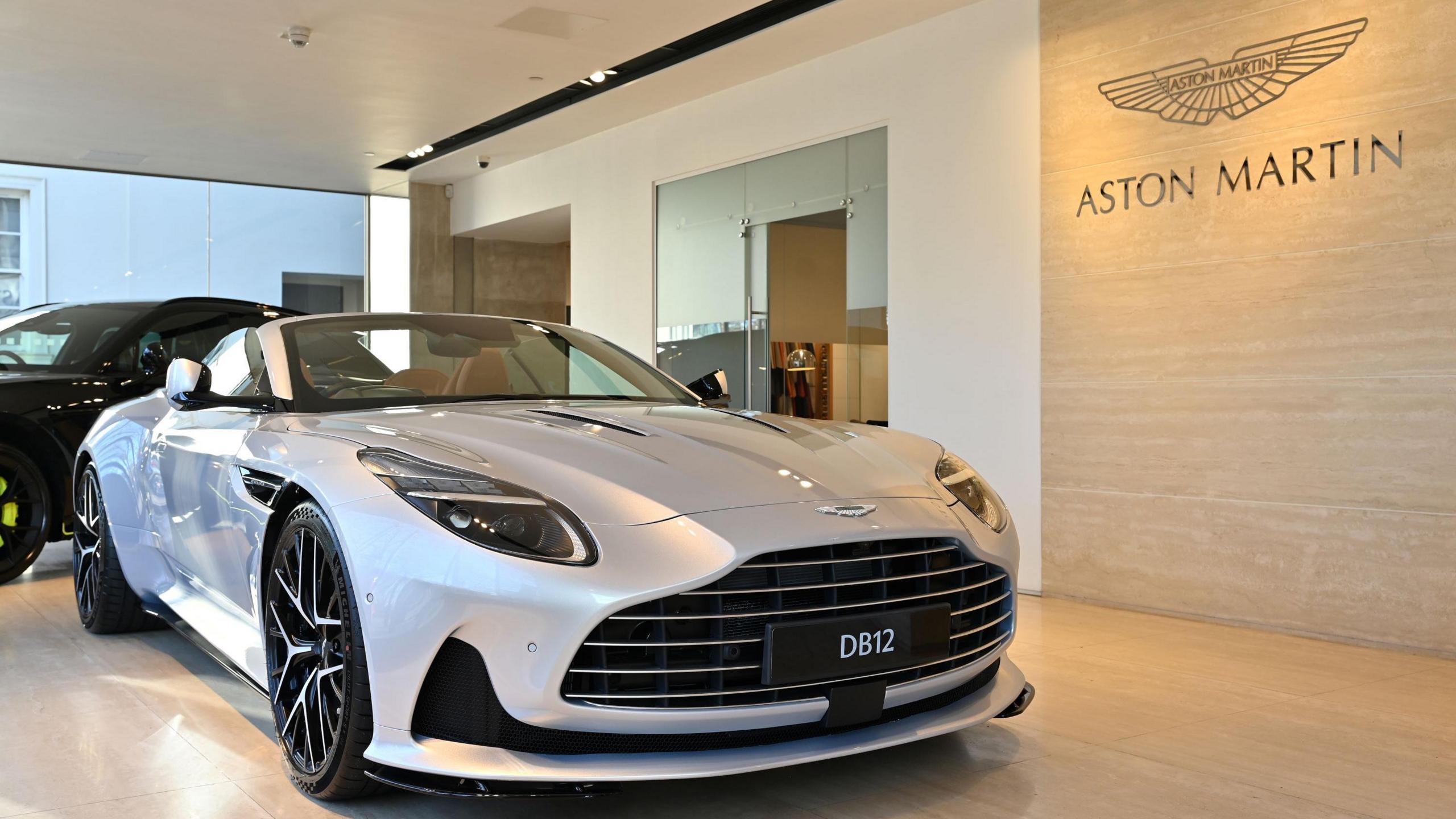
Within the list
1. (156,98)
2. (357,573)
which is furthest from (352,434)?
(156,98)

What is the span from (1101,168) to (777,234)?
7.94 ft

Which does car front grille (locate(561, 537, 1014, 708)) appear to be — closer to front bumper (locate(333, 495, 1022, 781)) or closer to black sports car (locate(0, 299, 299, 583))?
front bumper (locate(333, 495, 1022, 781))

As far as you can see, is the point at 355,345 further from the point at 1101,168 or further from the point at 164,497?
the point at 1101,168

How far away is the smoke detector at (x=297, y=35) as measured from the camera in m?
6.09

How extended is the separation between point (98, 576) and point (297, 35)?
3.58 metres

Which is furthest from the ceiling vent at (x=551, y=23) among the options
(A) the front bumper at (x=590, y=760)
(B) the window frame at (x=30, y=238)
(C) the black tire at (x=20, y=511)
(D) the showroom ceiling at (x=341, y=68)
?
(B) the window frame at (x=30, y=238)

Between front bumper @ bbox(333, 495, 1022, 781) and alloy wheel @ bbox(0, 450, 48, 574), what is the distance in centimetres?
364

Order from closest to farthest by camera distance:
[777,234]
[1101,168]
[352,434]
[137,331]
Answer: [352,434], [1101,168], [137,331], [777,234]

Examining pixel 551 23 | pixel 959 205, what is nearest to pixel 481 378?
pixel 959 205

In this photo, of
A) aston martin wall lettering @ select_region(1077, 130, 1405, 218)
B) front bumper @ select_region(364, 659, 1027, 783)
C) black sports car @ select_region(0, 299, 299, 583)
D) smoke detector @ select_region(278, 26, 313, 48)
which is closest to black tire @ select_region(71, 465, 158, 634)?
black sports car @ select_region(0, 299, 299, 583)

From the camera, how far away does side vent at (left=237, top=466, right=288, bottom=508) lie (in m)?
2.27

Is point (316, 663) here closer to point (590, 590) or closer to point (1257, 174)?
point (590, 590)

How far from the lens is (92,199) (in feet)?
35.3

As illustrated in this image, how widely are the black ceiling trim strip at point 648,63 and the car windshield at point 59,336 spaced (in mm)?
3289
